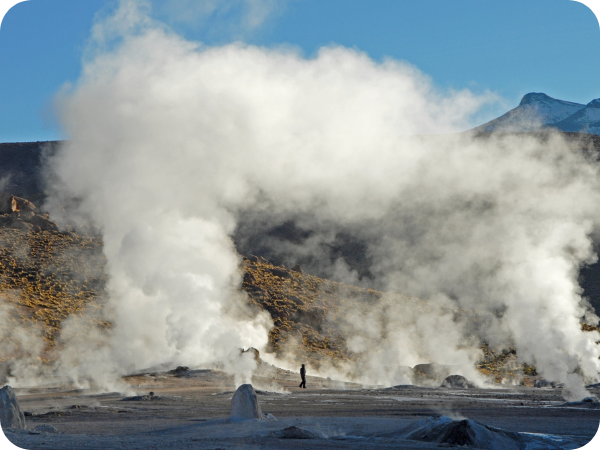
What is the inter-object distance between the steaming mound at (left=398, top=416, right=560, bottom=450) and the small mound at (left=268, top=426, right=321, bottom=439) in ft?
5.88

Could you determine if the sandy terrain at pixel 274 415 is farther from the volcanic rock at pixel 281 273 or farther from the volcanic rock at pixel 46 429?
the volcanic rock at pixel 281 273

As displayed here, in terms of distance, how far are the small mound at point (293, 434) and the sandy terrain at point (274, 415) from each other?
0.17 metres

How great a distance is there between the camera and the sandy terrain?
10945mm

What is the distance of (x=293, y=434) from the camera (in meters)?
11.4

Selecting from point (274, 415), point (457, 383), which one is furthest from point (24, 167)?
point (274, 415)

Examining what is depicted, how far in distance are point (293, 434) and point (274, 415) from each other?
450 cm

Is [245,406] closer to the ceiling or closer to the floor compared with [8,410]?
closer to the floor

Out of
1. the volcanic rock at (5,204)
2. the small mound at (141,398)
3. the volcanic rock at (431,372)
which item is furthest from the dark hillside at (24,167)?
the small mound at (141,398)

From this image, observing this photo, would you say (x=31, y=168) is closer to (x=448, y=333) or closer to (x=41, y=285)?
(x=41, y=285)

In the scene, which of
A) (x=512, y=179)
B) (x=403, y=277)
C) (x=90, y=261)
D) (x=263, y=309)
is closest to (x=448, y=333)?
(x=263, y=309)

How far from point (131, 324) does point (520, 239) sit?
41387 millimetres

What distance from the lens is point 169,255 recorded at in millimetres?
40406

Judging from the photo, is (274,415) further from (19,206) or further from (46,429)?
(19,206)

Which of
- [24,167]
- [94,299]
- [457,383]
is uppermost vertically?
[24,167]
